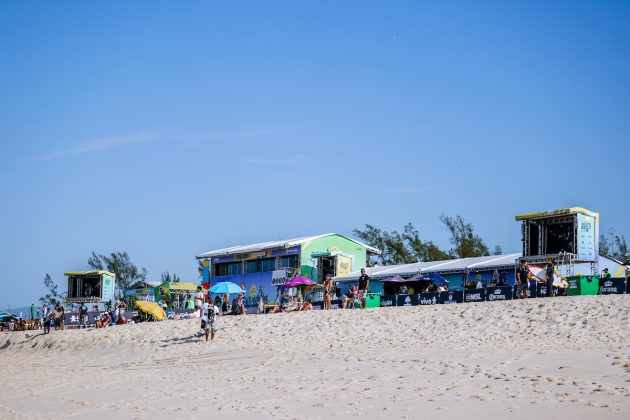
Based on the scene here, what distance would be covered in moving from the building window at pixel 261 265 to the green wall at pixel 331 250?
2.27 metres

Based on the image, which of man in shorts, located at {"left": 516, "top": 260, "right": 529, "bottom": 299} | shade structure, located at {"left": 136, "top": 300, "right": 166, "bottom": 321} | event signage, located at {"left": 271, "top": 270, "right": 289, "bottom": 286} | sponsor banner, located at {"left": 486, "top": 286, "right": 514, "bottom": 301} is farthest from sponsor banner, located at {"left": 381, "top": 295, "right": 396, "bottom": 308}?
event signage, located at {"left": 271, "top": 270, "right": 289, "bottom": 286}

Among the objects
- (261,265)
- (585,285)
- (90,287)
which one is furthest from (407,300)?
(90,287)

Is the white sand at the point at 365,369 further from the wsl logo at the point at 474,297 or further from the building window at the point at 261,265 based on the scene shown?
the building window at the point at 261,265

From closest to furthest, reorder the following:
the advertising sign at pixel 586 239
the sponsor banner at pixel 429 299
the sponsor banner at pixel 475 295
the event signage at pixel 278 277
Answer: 1. the sponsor banner at pixel 475 295
2. the sponsor banner at pixel 429 299
3. the advertising sign at pixel 586 239
4. the event signage at pixel 278 277

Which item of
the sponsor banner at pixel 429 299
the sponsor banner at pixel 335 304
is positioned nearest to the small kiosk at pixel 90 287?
the sponsor banner at pixel 335 304

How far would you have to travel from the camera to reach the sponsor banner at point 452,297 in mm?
A: 27073

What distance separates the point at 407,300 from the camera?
28.5 metres

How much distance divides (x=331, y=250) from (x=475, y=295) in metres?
19.2

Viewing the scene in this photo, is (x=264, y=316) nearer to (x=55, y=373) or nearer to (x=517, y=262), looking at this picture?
(x=55, y=373)

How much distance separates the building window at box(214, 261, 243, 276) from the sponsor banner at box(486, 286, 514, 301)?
2284 cm

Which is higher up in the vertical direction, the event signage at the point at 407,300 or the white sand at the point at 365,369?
the event signage at the point at 407,300

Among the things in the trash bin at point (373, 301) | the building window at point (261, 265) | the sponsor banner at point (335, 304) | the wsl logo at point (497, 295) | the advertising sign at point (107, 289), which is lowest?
the advertising sign at point (107, 289)

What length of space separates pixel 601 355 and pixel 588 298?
7.02 m

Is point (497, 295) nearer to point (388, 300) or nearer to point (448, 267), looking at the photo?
point (388, 300)
